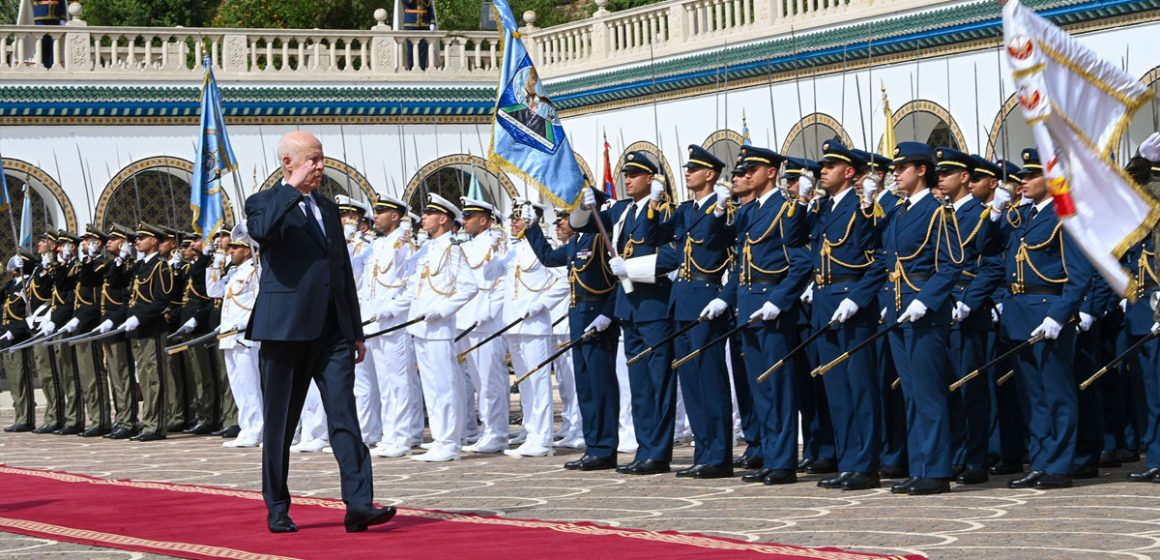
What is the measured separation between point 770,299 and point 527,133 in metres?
1.77

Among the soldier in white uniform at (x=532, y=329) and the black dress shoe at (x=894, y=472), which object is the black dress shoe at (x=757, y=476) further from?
the soldier in white uniform at (x=532, y=329)

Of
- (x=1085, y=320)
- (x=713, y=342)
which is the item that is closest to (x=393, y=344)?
(x=713, y=342)

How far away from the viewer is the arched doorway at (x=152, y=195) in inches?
829

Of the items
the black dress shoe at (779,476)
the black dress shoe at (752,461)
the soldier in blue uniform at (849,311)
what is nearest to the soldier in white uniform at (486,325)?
the black dress shoe at (752,461)

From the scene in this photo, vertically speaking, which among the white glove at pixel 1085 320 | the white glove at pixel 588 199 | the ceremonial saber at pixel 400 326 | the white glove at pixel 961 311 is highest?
the white glove at pixel 588 199

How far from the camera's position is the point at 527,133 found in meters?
9.77

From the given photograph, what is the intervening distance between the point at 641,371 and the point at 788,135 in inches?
349

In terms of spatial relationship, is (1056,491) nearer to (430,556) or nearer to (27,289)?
(430,556)

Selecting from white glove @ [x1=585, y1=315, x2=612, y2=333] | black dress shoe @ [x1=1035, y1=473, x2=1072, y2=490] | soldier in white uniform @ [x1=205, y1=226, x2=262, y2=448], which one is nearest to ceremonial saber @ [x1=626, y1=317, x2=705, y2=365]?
white glove @ [x1=585, y1=315, x2=612, y2=333]

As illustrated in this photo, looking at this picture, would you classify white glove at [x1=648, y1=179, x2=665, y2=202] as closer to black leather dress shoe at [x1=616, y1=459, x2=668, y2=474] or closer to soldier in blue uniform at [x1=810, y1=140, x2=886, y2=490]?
soldier in blue uniform at [x1=810, y1=140, x2=886, y2=490]

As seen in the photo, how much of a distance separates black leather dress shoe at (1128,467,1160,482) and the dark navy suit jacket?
3524 millimetres

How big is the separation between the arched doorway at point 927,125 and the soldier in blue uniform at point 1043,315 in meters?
7.21

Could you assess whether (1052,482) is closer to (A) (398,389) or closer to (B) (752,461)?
(B) (752,461)

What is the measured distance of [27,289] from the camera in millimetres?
14430
